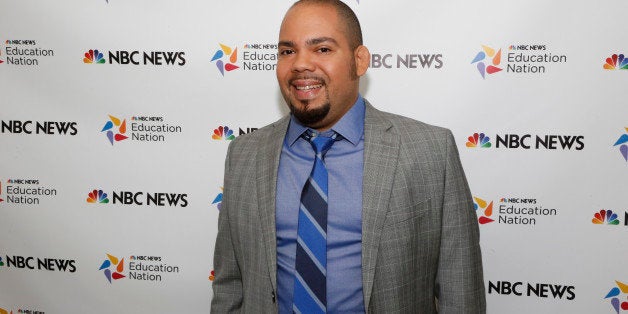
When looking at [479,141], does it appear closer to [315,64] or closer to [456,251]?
[456,251]

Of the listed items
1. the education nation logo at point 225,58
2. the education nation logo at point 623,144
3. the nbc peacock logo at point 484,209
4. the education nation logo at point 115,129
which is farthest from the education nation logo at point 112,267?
the education nation logo at point 623,144

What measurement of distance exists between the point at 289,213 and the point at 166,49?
110 cm

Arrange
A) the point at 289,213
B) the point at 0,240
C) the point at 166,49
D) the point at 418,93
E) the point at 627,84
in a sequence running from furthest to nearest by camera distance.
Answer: the point at 0,240
the point at 166,49
the point at 418,93
the point at 627,84
the point at 289,213

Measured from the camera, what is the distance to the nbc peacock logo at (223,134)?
2.19 metres

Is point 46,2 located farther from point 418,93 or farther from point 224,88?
point 418,93

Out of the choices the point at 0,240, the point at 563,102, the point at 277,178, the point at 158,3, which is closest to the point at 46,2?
the point at 158,3

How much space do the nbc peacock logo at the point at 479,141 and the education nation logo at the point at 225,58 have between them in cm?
104

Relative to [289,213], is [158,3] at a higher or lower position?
higher

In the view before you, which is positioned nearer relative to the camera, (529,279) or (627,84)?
(627,84)

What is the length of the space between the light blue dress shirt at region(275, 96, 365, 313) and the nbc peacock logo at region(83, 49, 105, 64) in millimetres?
1140

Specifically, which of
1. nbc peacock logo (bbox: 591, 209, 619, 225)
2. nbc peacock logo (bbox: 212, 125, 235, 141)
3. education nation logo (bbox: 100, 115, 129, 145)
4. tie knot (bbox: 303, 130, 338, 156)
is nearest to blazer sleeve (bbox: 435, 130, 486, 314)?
tie knot (bbox: 303, 130, 338, 156)

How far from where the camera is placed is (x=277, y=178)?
5.11ft

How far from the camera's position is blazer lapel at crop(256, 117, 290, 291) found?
1.50m

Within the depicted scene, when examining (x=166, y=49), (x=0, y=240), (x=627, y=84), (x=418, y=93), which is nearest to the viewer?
(x=627, y=84)
